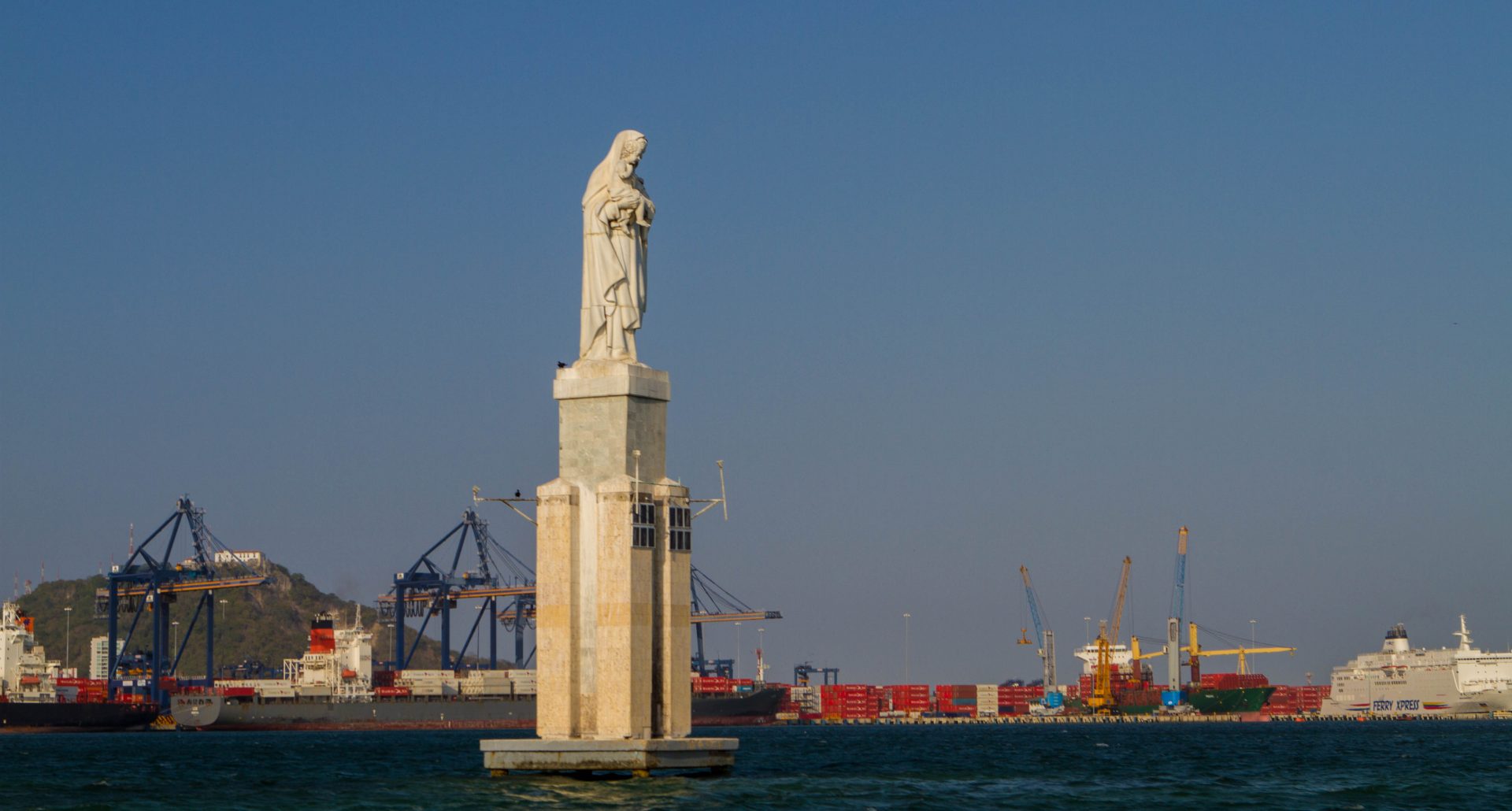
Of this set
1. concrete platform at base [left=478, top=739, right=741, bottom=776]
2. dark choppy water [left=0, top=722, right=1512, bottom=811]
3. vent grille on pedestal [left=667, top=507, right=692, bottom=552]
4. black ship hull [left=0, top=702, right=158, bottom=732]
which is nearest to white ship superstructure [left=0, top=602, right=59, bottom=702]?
black ship hull [left=0, top=702, right=158, bottom=732]

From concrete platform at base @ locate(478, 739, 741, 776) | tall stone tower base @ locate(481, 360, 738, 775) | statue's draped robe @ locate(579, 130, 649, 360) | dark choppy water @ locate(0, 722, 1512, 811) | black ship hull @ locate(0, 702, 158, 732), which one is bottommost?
black ship hull @ locate(0, 702, 158, 732)

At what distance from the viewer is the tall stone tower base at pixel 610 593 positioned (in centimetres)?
4997

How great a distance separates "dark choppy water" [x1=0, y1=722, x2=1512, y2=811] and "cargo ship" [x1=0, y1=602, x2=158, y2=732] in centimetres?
8010

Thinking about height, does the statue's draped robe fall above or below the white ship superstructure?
above

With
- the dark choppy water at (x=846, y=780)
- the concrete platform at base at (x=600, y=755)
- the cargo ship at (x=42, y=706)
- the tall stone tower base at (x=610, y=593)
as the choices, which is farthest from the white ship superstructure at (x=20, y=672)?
the tall stone tower base at (x=610, y=593)

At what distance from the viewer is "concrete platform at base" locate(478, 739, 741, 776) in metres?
49.3

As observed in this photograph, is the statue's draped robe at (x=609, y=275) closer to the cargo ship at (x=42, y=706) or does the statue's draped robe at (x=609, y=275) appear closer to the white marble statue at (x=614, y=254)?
the white marble statue at (x=614, y=254)

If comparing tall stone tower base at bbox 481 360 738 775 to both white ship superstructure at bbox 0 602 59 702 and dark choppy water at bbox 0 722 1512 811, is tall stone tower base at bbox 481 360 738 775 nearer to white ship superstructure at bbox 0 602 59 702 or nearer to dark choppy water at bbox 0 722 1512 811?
dark choppy water at bbox 0 722 1512 811

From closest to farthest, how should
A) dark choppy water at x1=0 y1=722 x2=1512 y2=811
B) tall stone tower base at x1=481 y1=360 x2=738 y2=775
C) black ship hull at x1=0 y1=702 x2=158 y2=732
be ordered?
dark choppy water at x1=0 y1=722 x2=1512 y2=811
tall stone tower base at x1=481 y1=360 x2=738 y2=775
black ship hull at x1=0 y1=702 x2=158 y2=732

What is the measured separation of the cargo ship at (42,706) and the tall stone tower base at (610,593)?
491 ft

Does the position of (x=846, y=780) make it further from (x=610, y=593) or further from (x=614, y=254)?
(x=614, y=254)

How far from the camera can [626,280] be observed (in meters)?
52.2

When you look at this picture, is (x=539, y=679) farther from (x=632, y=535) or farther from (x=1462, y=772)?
(x=1462, y=772)

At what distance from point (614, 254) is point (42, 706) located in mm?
152936
